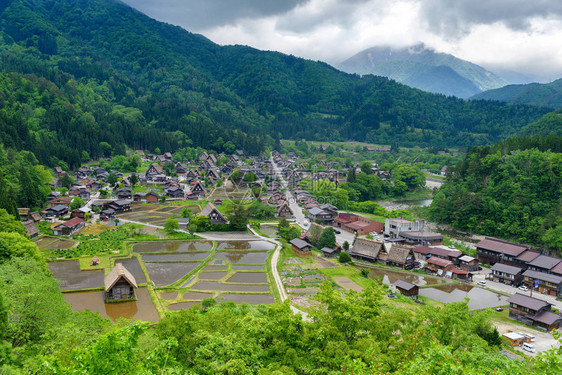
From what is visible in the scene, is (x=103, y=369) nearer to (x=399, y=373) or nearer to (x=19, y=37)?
(x=399, y=373)

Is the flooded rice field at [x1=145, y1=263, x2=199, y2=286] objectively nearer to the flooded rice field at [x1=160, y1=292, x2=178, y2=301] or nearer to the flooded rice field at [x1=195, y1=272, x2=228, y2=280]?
the flooded rice field at [x1=195, y1=272, x2=228, y2=280]

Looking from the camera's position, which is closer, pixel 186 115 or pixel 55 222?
pixel 55 222

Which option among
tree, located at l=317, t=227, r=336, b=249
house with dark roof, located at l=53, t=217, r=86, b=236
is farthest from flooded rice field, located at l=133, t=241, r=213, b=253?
tree, located at l=317, t=227, r=336, b=249

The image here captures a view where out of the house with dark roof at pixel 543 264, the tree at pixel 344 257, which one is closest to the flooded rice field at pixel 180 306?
the tree at pixel 344 257

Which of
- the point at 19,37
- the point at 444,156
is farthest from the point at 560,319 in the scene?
the point at 19,37

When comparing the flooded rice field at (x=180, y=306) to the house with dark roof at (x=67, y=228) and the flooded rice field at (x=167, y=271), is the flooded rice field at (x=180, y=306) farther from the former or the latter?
the house with dark roof at (x=67, y=228)

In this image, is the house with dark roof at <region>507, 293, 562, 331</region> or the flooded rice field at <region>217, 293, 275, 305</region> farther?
the flooded rice field at <region>217, 293, 275, 305</region>
